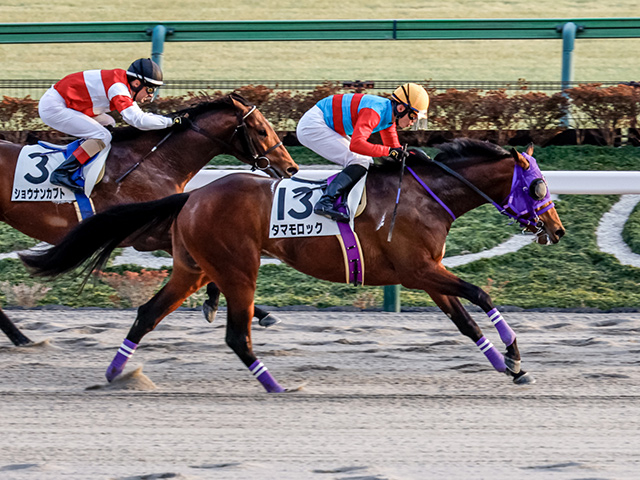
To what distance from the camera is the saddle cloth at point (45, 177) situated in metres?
6.30

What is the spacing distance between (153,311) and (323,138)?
4.57ft

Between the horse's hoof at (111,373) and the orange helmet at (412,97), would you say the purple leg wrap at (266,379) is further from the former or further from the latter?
the orange helmet at (412,97)

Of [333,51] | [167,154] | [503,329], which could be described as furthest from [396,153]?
[333,51]

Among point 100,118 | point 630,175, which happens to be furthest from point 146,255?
point 630,175

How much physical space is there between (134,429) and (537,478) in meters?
1.81

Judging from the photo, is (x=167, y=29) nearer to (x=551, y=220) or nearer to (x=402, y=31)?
(x=402, y=31)

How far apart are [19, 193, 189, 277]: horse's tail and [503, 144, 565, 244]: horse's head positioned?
5.97 ft

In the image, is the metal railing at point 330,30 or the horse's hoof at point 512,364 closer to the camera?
the horse's hoof at point 512,364

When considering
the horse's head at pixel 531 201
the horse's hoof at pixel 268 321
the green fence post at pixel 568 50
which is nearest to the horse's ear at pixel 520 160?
the horse's head at pixel 531 201

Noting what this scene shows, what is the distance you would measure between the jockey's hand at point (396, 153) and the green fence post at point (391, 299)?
5.83 ft

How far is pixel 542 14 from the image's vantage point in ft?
61.5

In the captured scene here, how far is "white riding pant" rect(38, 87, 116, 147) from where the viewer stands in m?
6.41

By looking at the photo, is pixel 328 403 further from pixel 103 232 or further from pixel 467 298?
pixel 103 232

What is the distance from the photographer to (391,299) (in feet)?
23.2
